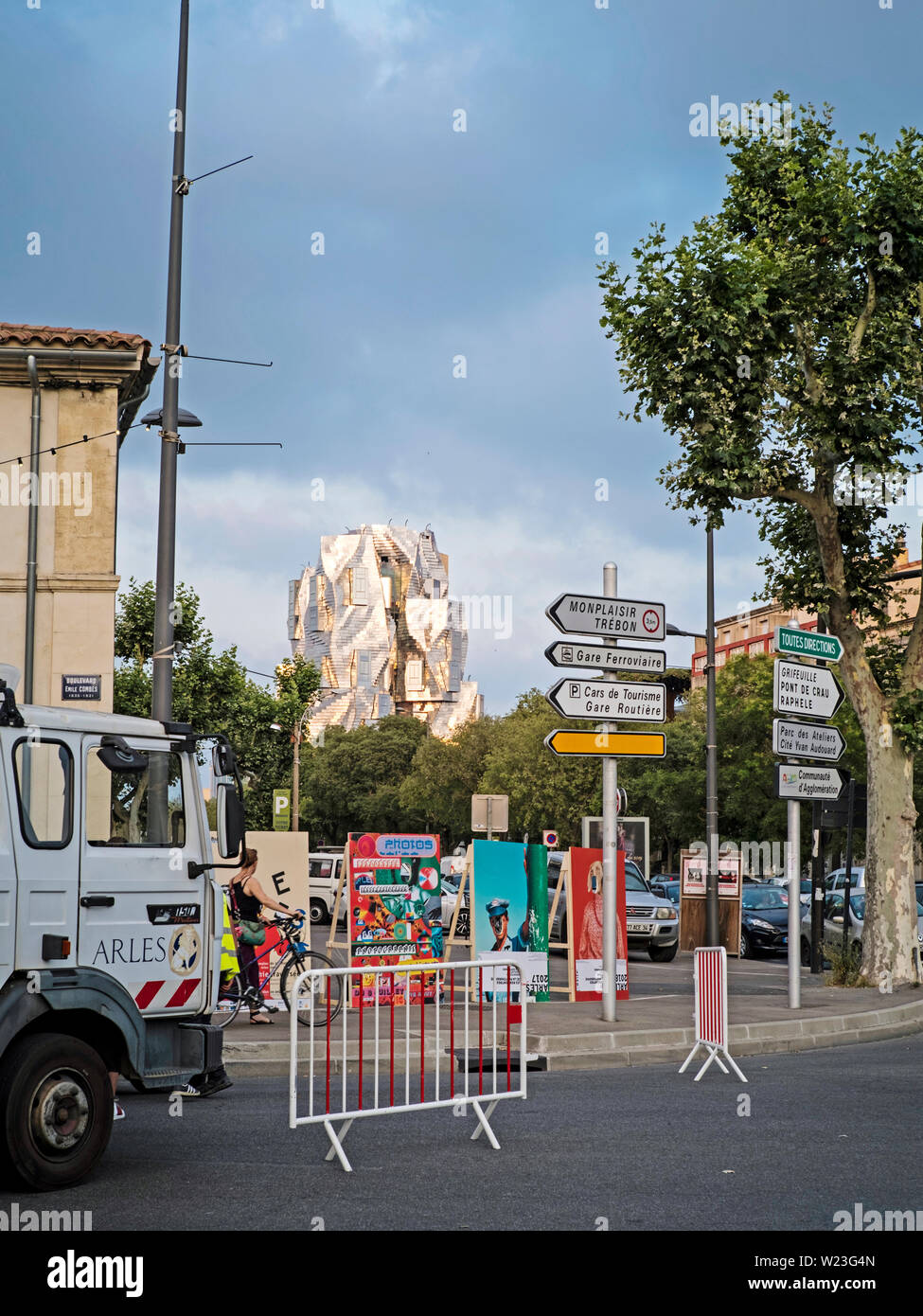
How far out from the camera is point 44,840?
281 inches

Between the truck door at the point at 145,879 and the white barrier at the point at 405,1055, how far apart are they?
70 cm

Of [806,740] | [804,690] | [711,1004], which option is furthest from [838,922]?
[711,1004]

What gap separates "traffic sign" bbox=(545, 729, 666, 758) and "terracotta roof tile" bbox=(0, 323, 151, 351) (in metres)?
11.5

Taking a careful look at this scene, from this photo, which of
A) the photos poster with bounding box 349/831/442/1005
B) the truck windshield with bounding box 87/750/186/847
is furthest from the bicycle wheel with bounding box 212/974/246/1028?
the truck windshield with bounding box 87/750/186/847

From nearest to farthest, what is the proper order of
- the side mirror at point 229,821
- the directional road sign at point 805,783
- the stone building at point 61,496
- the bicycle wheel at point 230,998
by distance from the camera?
the side mirror at point 229,821
the bicycle wheel at point 230,998
the directional road sign at point 805,783
the stone building at point 61,496

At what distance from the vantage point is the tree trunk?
1877 cm

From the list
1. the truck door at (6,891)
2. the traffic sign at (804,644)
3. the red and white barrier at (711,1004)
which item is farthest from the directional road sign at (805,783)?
the truck door at (6,891)

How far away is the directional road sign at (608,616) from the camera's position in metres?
14.0

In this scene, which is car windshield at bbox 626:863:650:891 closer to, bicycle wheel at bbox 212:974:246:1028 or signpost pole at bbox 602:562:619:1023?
signpost pole at bbox 602:562:619:1023

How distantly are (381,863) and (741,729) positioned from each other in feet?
147

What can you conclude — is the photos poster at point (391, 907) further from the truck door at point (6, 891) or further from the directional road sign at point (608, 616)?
the truck door at point (6, 891)

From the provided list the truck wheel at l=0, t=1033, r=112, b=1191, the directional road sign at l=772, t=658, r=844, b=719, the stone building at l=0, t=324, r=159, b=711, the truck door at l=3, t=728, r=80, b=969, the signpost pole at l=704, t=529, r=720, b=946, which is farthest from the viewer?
the signpost pole at l=704, t=529, r=720, b=946

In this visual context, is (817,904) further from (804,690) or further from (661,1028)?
(661,1028)

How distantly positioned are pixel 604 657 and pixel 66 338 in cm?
1170
